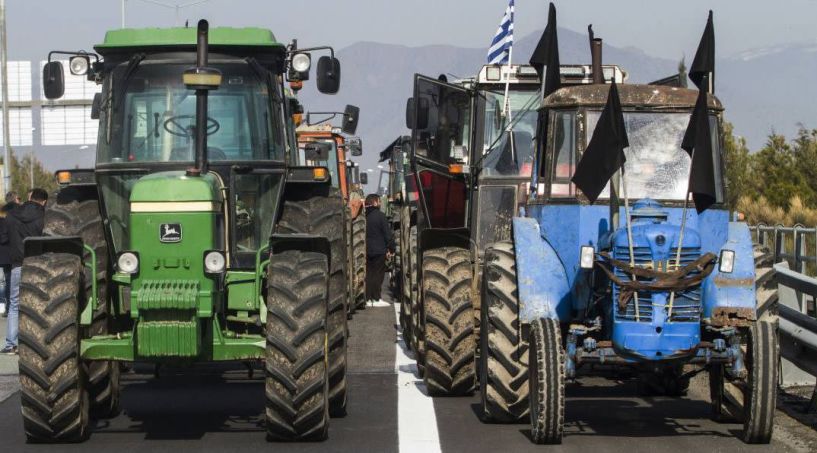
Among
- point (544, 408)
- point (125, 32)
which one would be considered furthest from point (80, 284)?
point (544, 408)

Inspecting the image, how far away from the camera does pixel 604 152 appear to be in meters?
10.7

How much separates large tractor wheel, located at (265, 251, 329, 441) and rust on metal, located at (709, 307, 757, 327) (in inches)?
112

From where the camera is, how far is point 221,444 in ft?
35.9

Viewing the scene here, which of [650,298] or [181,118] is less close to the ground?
[181,118]

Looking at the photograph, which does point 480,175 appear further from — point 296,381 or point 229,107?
point 296,381

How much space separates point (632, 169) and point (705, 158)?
101 cm

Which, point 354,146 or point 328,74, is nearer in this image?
point 328,74

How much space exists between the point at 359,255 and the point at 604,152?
1392cm

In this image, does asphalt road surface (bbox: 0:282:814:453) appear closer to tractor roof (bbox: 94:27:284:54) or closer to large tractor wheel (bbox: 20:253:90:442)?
large tractor wheel (bbox: 20:253:90:442)

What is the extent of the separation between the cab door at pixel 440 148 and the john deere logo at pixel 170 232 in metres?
3.74

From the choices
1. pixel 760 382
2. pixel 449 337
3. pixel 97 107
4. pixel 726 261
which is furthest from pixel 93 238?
pixel 760 382

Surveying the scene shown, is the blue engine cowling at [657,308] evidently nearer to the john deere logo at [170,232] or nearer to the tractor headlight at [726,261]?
the tractor headlight at [726,261]

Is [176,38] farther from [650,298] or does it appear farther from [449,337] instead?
[650,298]

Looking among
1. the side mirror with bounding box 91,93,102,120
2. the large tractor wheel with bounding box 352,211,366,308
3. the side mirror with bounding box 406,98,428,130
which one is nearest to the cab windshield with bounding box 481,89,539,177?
the side mirror with bounding box 406,98,428,130
